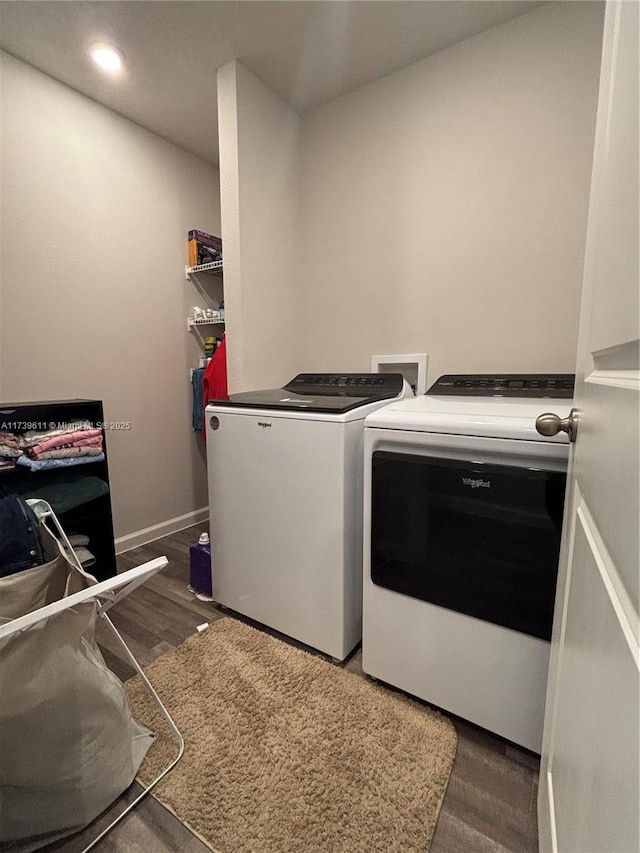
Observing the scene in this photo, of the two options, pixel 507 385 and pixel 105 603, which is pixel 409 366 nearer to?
pixel 507 385

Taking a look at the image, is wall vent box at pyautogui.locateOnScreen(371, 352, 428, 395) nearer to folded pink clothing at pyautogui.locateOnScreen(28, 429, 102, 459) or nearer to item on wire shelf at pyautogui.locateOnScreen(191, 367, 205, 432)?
item on wire shelf at pyautogui.locateOnScreen(191, 367, 205, 432)

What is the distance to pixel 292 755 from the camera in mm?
1101

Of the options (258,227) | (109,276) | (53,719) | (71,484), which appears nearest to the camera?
(53,719)

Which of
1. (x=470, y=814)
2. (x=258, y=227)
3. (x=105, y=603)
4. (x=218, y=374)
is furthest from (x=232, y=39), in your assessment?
(x=470, y=814)

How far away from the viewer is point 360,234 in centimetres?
205

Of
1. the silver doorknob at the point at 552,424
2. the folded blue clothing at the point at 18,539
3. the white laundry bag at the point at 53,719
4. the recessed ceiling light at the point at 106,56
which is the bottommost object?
the white laundry bag at the point at 53,719

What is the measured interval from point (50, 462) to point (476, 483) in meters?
1.73

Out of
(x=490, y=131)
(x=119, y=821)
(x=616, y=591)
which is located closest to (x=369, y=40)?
(x=490, y=131)

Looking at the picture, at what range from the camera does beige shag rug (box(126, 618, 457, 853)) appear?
0.93 m

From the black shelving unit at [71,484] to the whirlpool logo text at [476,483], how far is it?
1636mm

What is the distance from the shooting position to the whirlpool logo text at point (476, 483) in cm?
104

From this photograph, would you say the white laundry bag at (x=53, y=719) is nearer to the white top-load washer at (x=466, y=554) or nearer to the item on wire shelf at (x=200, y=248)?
the white top-load washer at (x=466, y=554)

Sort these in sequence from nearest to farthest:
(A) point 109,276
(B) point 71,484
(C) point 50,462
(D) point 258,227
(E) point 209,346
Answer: (C) point 50,462, (B) point 71,484, (D) point 258,227, (A) point 109,276, (E) point 209,346

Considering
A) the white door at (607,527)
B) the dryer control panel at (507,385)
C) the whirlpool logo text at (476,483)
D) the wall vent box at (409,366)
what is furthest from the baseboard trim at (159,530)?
the white door at (607,527)
